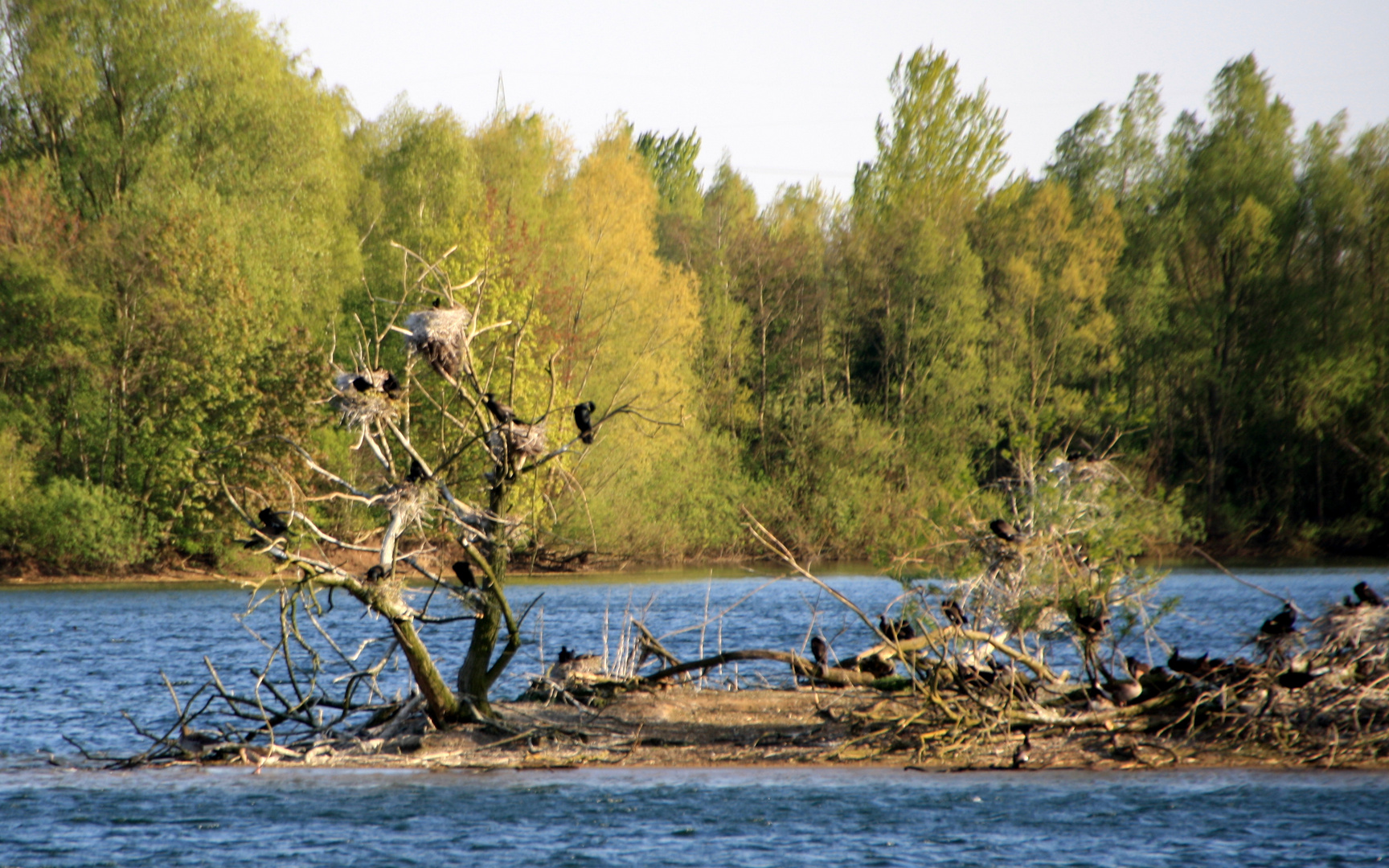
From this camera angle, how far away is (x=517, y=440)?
13141mm

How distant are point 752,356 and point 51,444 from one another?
24.3 meters

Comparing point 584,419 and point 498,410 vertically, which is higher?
point 498,410

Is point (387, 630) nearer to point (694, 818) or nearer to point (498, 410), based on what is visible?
point (498, 410)

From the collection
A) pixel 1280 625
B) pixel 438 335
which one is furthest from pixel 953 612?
pixel 438 335

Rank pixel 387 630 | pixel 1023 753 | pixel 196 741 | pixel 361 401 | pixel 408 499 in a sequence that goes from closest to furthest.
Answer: pixel 361 401 → pixel 408 499 → pixel 1023 753 → pixel 196 741 → pixel 387 630

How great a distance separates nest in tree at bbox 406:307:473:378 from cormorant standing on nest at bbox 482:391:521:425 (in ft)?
1.81

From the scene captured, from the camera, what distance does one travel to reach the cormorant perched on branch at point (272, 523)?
38.4ft

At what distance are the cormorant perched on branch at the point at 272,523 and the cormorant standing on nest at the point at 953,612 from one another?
6.54 metres

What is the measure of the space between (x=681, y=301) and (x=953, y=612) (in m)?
33.4

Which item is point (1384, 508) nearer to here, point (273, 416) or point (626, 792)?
point (273, 416)

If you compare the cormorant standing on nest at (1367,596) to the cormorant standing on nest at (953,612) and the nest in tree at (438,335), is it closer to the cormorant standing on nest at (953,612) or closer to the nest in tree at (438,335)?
the cormorant standing on nest at (953,612)

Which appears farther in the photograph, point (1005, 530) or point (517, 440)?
point (1005, 530)

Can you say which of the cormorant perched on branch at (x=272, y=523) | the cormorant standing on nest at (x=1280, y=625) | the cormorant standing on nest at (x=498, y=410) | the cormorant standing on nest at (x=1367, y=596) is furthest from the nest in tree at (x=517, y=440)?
the cormorant standing on nest at (x=1367, y=596)

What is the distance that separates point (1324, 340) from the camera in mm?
47000
